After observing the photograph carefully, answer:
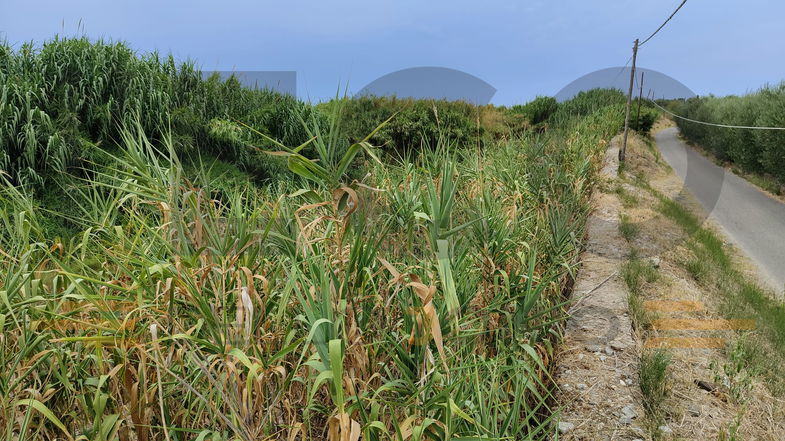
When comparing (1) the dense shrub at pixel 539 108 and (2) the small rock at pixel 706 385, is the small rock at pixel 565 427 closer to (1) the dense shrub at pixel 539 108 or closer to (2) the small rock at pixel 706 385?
(2) the small rock at pixel 706 385

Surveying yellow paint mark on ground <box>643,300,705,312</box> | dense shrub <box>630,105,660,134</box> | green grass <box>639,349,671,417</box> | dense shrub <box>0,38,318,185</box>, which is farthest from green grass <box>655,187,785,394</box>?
dense shrub <box>630,105,660,134</box>

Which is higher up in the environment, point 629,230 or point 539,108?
point 539,108

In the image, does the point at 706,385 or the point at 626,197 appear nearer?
the point at 706,385

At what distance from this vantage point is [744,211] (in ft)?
39.0

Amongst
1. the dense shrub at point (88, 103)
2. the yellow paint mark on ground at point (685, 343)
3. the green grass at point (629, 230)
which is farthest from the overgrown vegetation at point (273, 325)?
the dense shrub at point (88, 103)

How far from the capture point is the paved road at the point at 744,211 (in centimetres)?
845

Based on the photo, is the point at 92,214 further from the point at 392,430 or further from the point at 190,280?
the point at 392,430

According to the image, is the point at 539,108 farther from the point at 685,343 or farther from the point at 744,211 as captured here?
the point at 685,343

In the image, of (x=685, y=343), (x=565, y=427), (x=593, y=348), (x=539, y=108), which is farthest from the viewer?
(x=539, y=108)

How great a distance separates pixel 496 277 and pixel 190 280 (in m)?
1.67

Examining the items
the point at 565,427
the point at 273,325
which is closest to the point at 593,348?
the point at 565,427

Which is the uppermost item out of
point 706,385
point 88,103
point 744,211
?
point 88,103

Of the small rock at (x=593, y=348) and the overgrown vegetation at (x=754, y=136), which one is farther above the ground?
the overgrown vegetation at (x=754, y=136)

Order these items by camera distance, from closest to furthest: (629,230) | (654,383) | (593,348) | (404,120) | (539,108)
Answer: (654,383) < (593,348) < (629,230) < (404,120) < (539,108)
